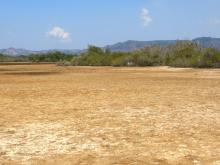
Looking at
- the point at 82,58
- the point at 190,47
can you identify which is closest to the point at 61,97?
the point at 190,47

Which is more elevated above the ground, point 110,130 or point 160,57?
point 160,57

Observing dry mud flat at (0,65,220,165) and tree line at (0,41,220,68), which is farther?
tree line at (0,41,220,68)

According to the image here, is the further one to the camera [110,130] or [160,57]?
[160,57]

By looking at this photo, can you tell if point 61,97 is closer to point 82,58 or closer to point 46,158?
point 46,158

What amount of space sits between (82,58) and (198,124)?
67.5 metres

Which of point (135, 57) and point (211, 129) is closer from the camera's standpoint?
point (211, 129)

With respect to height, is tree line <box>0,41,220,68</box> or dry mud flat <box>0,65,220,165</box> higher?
tree line <box>0,41,220,68</box>

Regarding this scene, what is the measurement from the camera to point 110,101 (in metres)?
19.0

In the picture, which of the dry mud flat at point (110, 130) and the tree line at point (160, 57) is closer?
the dry mud flat at point (110, 130)

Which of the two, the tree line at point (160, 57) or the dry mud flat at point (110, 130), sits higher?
the tree line at point (160, 57)

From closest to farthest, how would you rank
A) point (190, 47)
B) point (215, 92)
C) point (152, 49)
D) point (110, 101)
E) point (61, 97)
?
point (110, 101), point (61, 97), point (215, 92), point (190, 47), point (152, 49)

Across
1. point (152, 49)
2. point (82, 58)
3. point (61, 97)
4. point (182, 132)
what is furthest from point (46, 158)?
point (82, 58)

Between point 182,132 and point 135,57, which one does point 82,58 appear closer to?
point 135,57

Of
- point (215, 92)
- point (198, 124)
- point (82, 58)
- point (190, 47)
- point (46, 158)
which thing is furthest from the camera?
point (82, 58)
